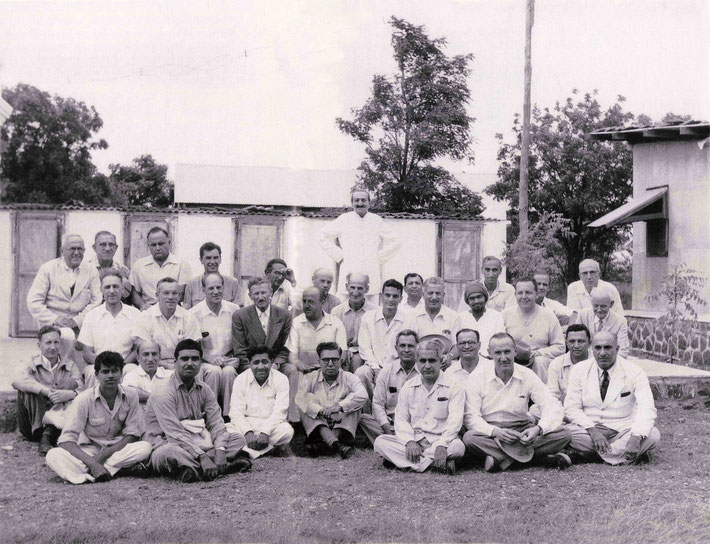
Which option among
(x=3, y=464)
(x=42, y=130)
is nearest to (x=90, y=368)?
(x=3, y=464)

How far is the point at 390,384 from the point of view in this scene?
235 inches

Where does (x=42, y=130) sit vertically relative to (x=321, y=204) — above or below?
above

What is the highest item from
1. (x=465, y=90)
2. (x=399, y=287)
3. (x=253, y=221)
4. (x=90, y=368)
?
(x=465, y=90)

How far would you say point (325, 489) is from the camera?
4793 millimetres

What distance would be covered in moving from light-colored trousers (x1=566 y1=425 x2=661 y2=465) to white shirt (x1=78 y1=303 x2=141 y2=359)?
329 centimetres

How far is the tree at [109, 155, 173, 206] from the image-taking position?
1745cm

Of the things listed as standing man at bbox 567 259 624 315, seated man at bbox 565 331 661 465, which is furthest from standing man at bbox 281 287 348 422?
standing man at bbox 567 259 624 315

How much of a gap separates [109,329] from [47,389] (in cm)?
62

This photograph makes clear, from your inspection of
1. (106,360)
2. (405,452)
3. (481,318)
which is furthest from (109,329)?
(481,318)

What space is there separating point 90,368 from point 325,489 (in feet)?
7.37

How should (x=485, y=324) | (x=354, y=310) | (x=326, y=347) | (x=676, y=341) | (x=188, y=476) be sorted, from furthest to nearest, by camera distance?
(x=676, y=341) < (x=354, y=310) < (x=485, y=324) < (x=326, y=347) < (x=188, y=476)

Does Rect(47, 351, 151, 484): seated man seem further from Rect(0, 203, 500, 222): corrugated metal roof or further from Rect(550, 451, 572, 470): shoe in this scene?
Rect(0, 203, 500, 222): corrugated metal roof

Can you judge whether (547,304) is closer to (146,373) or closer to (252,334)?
(252,334)

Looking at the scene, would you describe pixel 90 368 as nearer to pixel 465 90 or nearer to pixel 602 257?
pixel 465 90
